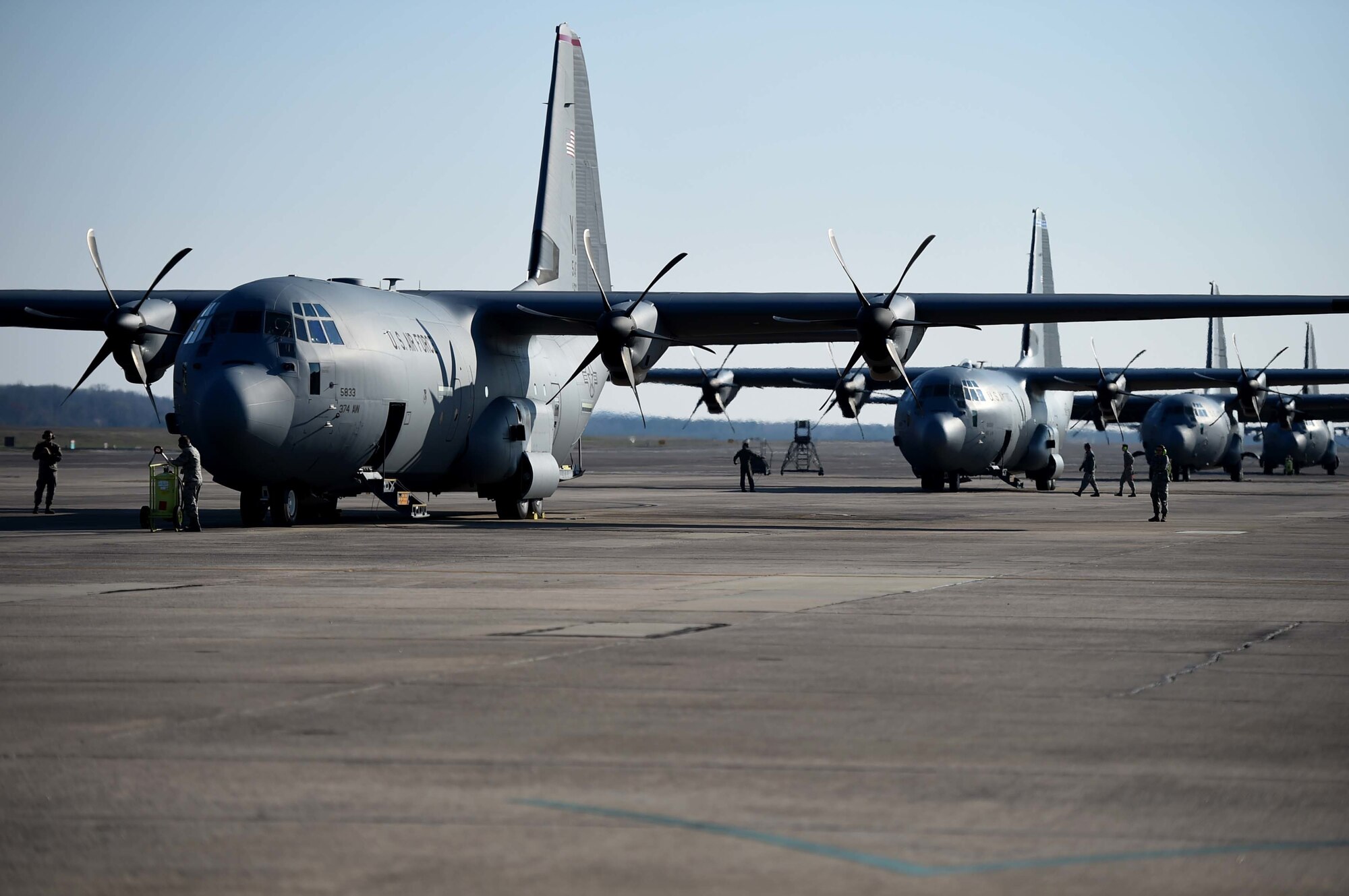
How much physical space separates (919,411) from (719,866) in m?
41.0

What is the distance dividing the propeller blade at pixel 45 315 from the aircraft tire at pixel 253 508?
319 inches

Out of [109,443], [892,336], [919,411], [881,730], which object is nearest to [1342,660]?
[881,730]

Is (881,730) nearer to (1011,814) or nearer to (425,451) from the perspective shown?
(1011,814)

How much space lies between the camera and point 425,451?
28.2m

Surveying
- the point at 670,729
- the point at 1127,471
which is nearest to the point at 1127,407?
the point at 1127,471

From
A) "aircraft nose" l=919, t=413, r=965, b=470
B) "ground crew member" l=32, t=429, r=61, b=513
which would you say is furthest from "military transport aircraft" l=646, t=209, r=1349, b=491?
"ground crew member" l=32, t=429, r=61, b=513

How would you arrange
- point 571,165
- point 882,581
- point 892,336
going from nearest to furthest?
point 882,581, point 892,336, point 571,165

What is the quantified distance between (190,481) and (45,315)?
8.81 meters

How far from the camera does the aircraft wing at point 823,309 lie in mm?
28938

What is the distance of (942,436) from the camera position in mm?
44625

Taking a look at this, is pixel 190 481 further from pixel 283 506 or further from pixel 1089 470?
pixel 1089 470

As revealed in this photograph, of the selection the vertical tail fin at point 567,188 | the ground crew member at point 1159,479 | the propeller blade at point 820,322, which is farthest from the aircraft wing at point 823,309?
the vertical tail fin at point 567,188

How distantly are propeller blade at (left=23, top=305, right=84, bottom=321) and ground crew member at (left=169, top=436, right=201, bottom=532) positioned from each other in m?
8.20

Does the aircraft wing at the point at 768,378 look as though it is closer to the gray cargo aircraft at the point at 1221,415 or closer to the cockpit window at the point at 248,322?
the gray cargo aircraft at the point at 1221,415
